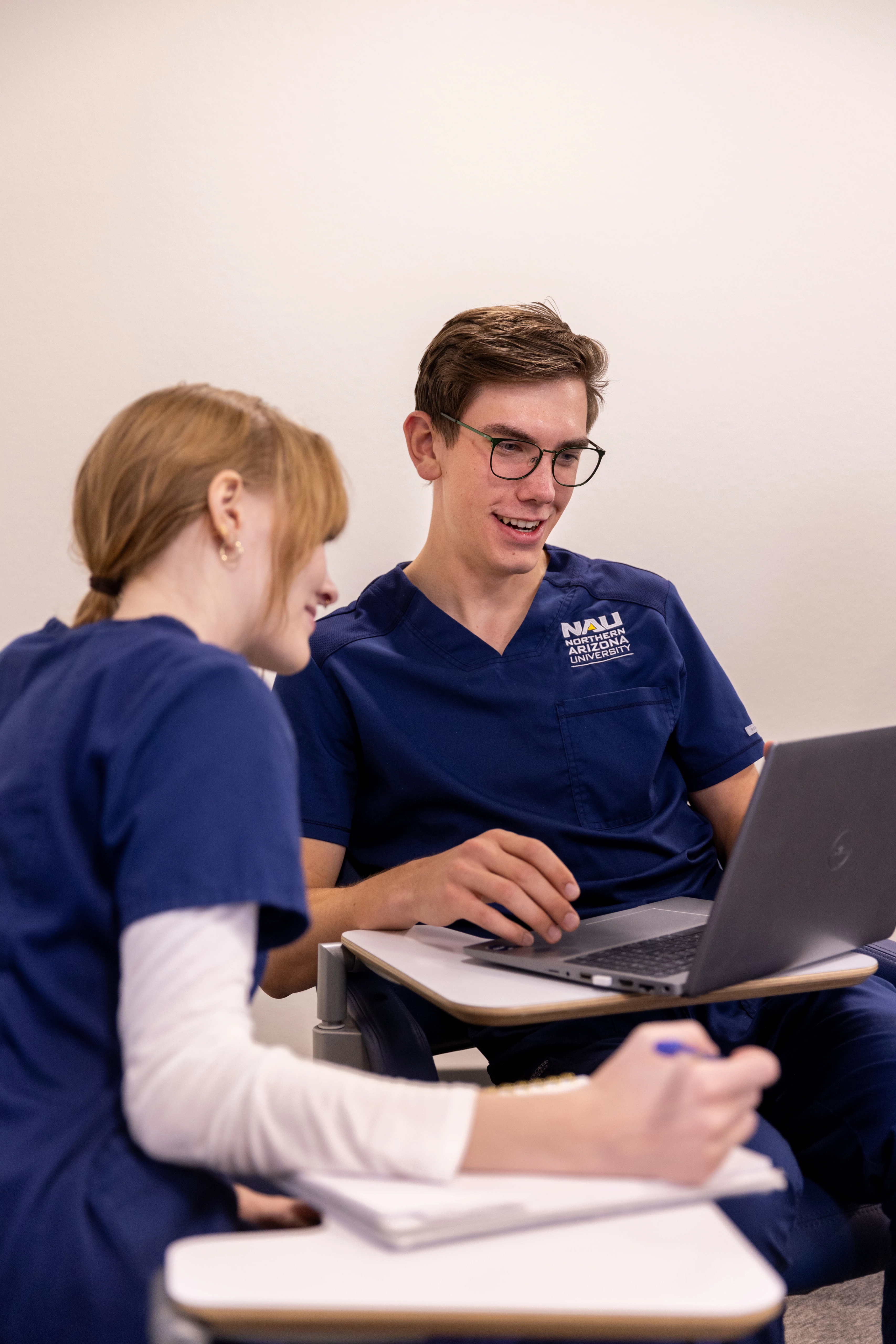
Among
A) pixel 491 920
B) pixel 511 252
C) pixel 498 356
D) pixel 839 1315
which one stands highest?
pixel 511 252

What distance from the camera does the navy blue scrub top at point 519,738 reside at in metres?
1.60

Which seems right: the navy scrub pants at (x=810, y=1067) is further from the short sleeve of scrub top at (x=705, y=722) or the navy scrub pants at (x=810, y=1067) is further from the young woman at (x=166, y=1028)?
the young woman at (x=166, y=1028)

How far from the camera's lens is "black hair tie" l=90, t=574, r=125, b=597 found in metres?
0.94

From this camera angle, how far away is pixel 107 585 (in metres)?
0.94

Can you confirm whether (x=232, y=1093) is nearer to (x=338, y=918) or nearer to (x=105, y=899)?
(x=105, y=899)

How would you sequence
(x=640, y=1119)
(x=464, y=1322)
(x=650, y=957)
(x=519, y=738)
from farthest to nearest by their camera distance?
1. (x=519, y=738)
2. (x=650, y=957)
3. (x=640, y=1119)
4. (x=464, y=1322)

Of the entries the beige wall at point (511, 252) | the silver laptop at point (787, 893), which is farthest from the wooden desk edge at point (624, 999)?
the beige wall at point (511, 252)

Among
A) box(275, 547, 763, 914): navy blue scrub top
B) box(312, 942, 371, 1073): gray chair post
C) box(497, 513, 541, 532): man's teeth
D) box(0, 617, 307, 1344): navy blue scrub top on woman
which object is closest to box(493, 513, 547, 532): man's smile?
box(497, 513, 541, 532): man's teeth

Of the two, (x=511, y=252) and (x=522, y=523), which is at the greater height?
(x=511, y=252)

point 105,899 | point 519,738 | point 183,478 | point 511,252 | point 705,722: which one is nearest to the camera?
point 105,899

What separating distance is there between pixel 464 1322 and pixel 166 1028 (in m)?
0.25

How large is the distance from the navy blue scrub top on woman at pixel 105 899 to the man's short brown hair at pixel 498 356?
987 millimetres

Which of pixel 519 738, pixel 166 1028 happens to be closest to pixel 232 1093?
pixel 166 1028

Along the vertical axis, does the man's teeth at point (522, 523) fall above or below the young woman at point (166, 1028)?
above
